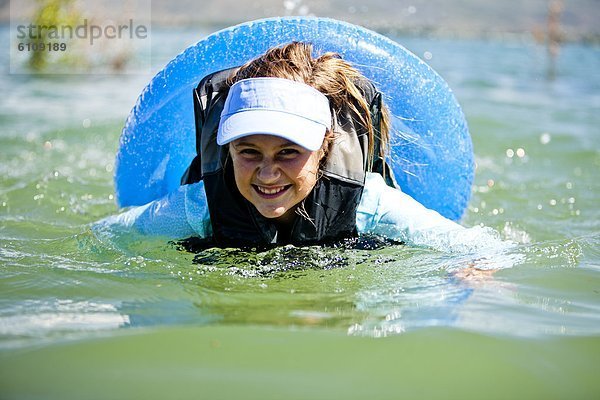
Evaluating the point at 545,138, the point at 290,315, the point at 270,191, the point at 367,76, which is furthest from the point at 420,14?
the point at 290,315

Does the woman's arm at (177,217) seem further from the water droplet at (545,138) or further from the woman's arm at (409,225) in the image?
the water droplet at (545,138)

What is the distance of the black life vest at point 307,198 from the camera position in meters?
3.12

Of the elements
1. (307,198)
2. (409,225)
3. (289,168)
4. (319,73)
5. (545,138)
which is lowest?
(409,225)

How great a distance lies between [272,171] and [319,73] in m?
0.53

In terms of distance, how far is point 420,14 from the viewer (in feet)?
31.3

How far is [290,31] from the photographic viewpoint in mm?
3592

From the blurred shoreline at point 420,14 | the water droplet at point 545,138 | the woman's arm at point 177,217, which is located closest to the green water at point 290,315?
the woman's arm at point 177,217

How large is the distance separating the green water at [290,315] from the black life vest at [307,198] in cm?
8

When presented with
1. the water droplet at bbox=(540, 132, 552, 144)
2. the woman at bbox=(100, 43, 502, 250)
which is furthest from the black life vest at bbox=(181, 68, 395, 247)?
the water droplet at bbox=(540, 132, 552, 144)

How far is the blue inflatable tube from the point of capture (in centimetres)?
361

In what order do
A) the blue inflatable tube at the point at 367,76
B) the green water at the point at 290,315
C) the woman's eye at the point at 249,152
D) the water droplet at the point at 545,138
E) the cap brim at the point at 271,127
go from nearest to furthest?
the green water at the point at 290,315 < the cap brim at the point at 271,127 < the woman's eye at the point at 249,152 < the blue inflatable tube at the point at 367,76 < the water droplet at the point at 545,138

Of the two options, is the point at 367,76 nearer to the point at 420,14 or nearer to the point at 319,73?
the point at 319,73

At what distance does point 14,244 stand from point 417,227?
6.27 ft

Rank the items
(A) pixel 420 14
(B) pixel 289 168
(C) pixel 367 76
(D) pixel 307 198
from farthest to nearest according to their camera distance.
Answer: (A) pixel 420 14 < (C) pixel 367 76 < (D) pixel 307 198 < (B) pixel 289 168
